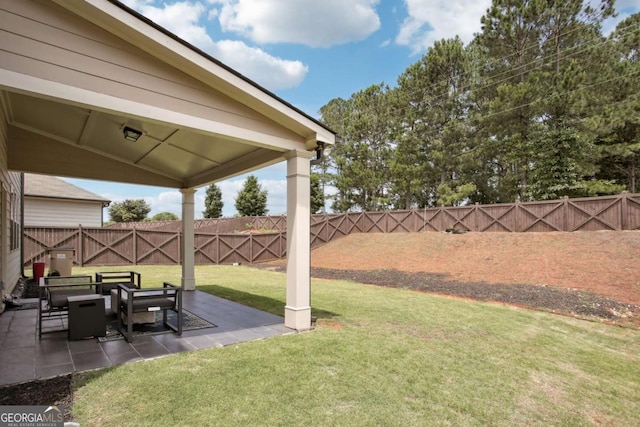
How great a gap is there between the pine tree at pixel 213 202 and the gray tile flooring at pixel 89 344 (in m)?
32.7

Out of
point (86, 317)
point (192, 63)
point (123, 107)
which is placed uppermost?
point (192, 63)

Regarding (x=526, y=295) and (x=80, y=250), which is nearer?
(x=526, y=295)

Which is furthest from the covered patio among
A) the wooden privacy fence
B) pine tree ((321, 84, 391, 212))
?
pine tree ((321, 84, 391, 212))

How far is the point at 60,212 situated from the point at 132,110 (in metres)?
17.2

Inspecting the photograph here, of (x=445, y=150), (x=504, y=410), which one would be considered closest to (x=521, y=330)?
(x=504, y=410)

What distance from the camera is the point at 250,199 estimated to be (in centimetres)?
3469

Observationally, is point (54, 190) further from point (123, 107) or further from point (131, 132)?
point (123, 107)

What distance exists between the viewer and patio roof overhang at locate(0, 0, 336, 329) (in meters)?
3.12

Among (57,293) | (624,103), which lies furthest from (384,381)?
(624,103)

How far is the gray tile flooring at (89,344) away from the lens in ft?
11.6

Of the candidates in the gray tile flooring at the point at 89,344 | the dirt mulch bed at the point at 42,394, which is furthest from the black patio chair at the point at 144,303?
the dirt mulch bed at the point at 42,394

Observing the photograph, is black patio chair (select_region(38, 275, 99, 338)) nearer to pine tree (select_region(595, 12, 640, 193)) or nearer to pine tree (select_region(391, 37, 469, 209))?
pine tree (select_region(391, 37, 469, 209))

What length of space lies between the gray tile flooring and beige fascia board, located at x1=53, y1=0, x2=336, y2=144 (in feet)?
10.1

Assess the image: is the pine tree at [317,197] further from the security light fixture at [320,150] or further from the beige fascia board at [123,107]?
the beige fascia board at [123,107]
